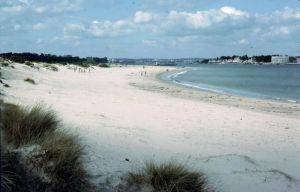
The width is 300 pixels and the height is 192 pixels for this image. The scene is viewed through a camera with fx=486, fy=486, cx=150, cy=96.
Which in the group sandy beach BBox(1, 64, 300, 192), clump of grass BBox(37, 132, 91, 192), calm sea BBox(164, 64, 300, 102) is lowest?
calm sea BBox(164, 64, 300, 102)

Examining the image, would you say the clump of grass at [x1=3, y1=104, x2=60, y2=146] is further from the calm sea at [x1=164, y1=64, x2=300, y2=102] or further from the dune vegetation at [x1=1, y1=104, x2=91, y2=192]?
the calm sea at [x1=164, y1=64, x2=300, y2=102]

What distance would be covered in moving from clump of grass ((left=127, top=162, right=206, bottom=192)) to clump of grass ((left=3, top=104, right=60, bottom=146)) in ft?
4.96

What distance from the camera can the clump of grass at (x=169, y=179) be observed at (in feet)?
18.8

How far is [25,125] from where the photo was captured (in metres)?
6.68

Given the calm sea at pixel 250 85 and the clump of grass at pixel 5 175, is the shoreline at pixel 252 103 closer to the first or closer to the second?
the calm sea at pixel 250 85

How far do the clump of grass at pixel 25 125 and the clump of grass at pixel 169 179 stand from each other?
4.96 ft

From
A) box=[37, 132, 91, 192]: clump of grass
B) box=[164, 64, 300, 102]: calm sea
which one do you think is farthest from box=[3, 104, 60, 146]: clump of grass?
box=[164, 64, 300, 102]: calm sea

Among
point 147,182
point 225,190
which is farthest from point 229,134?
point 147,182

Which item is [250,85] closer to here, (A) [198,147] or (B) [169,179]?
(A) [198,147]

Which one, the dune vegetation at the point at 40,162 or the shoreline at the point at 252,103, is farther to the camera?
the shoreline at the point at 252,103

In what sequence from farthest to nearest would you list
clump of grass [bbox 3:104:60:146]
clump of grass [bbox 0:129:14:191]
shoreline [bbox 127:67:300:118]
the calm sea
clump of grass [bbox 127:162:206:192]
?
the calm sea, shoreline [bbox 127:67:300:118], clump of grass [bbox 3:104:60:146], clump of grass [bbox 127:162:206:192], clump of grass [bbox 0:129:14:191]

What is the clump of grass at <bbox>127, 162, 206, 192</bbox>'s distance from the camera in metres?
5.72

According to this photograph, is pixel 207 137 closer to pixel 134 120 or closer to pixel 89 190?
pixel 134 120

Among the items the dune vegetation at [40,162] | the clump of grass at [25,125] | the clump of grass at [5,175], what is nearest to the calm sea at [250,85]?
the clump of grass at [25,125]
